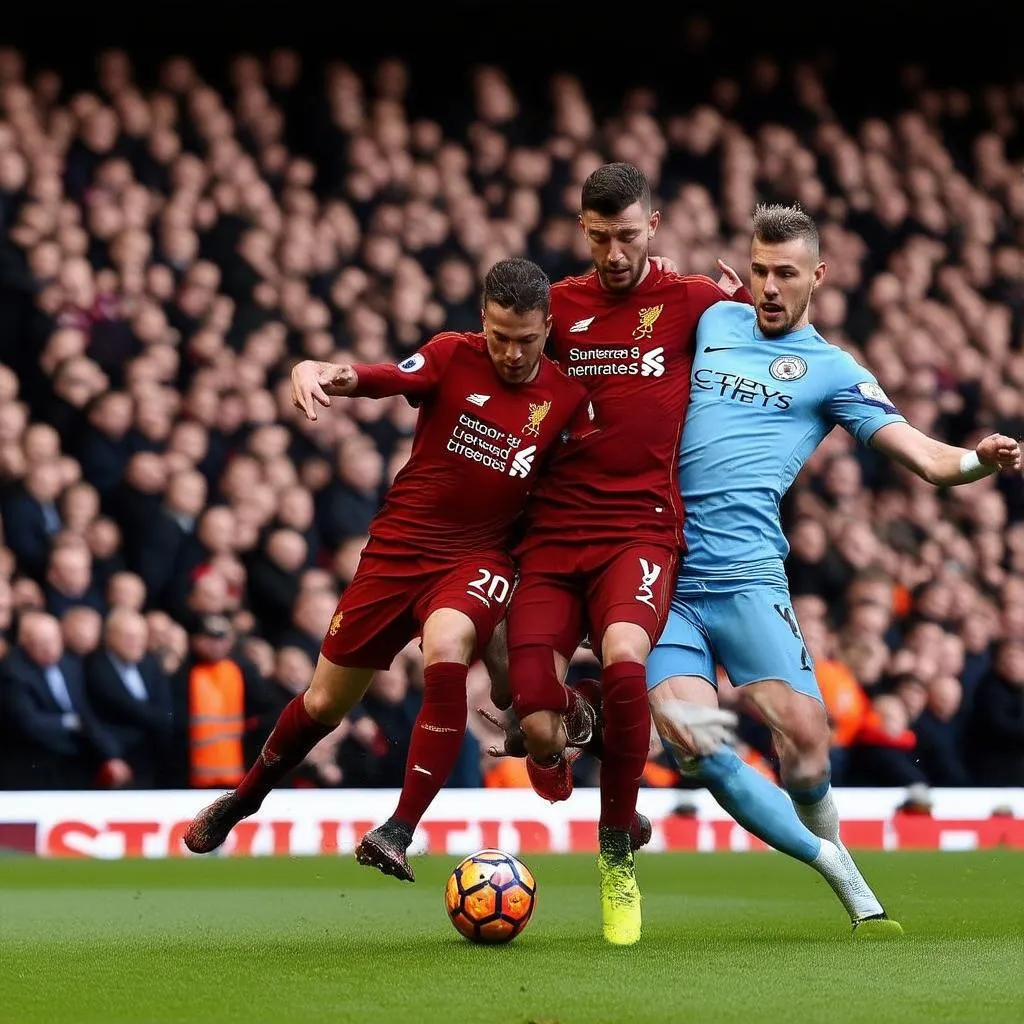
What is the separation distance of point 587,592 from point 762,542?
661 millimetres

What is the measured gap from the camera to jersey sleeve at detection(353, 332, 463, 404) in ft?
23.9

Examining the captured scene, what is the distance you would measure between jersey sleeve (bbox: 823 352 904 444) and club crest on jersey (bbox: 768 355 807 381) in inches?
4.7

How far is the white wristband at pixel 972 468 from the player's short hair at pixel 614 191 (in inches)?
58.9

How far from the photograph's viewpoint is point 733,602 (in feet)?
24.1

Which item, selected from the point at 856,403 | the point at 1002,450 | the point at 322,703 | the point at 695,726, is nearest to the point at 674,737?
the point at 695,726

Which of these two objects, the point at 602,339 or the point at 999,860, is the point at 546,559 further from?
the point at 999,860

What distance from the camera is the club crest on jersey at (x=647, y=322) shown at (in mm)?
7602

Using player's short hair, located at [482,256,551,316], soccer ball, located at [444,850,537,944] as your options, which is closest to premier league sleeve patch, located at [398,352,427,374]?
player's short hair, located at [482,256,551,316]

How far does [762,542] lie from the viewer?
24.4ft

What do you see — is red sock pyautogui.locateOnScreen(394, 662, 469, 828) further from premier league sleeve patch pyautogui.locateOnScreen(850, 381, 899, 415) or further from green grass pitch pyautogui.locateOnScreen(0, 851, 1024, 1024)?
premier league sleeve patch pyautogui.locateOnScreen(850, 381, 899, 415)

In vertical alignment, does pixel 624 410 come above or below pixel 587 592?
above

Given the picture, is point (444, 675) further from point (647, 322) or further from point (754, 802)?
point (647, 322)

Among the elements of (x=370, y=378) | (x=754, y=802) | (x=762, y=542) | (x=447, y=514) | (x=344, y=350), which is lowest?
(x=754, y=802)

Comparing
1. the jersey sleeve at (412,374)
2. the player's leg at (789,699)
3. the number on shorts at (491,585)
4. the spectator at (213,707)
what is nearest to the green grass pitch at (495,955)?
the player's leg at (789,699)
